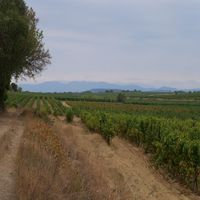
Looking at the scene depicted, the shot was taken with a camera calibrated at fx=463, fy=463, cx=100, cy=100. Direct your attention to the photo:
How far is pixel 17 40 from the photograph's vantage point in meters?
36.1

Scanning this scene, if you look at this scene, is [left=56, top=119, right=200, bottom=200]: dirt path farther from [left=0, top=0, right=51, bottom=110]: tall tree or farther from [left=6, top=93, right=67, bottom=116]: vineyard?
[left=6, top=93, right=67, bottom=116]: vineyard

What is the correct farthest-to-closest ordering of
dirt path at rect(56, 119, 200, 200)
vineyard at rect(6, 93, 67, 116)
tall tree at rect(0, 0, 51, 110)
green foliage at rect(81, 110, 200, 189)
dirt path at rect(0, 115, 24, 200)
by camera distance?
vineyard at rect(6, 93, 67, 116) < tall tree at rect(0, 0, 51, 110) < green foliage at rect(81, 110, 200, 189) < dirt path at rect(56, 119, 200, 200) < dirt path at rect(0, 115, 24, 200)

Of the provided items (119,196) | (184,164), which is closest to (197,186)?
(184,164)

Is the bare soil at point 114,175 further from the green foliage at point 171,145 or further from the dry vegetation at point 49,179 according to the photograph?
the green foliage at point 171,145

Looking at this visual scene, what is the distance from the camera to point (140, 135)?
27.7 meters

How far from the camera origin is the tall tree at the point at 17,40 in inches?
1415

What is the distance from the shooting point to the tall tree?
118 ft

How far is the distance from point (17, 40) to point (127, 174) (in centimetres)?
2103

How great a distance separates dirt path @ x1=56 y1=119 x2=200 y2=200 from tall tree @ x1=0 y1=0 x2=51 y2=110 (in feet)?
43.4

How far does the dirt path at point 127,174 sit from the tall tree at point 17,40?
43.4 feet

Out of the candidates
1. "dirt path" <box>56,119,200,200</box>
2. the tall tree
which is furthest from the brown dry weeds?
the tall tree

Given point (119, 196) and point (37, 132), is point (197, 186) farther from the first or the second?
point (37, 132)

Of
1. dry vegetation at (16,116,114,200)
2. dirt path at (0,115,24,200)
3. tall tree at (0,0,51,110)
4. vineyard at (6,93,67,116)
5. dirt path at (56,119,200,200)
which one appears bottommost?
dirt path at (56,119,200,200)

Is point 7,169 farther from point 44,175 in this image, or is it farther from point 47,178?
point 47,178
